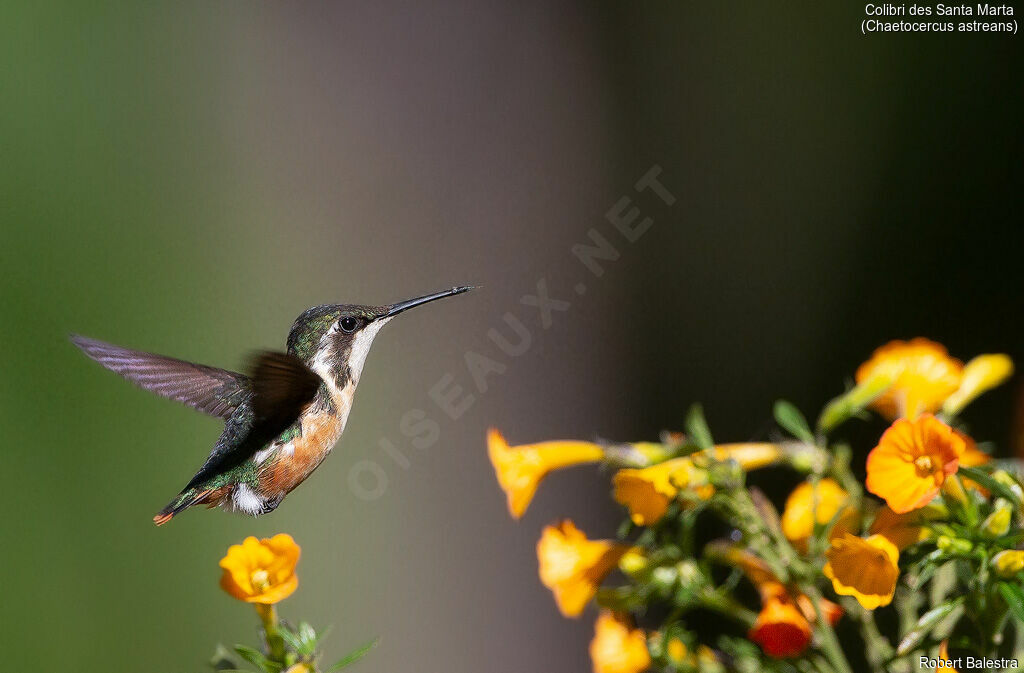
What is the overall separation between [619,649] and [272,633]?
690 millimetres

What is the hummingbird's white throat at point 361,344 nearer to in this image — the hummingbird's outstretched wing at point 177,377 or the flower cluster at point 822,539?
the hummingbird's outstretched wing at point 177,377

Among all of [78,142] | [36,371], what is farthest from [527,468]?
[78,142]

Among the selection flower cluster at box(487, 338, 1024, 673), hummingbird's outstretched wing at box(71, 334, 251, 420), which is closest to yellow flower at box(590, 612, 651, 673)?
flower cluster at box(487, 338, 1024, 673)

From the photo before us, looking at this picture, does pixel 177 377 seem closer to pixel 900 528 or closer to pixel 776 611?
pixel 776 611

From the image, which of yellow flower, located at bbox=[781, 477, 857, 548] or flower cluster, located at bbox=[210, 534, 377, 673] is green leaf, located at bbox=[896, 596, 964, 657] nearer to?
yellow flower, located at bbox=[781, 477, 857, 548]

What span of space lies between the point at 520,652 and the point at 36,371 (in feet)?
9.44

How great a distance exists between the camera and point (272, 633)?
1.65 metres

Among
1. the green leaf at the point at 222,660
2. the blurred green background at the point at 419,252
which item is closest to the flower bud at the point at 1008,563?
the green leaf at the point at 222,660

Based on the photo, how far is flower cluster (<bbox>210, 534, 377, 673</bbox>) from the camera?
1578 millimetres

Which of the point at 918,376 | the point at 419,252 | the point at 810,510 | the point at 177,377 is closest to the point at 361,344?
the point at 177,377

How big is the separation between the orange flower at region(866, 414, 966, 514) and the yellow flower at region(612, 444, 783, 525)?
33cm

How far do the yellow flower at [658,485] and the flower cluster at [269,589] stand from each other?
530mm

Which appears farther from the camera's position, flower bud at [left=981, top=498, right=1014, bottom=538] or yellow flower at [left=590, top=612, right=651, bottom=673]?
yellow flower at [left=590, top=612, right=651, bottom=673]

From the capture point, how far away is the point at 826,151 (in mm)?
6000
